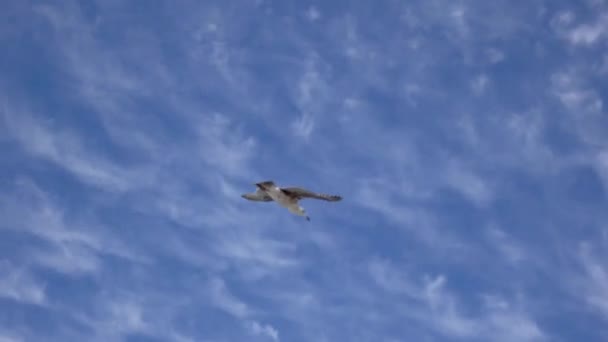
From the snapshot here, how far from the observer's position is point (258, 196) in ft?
226

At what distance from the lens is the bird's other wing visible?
6812 centimetres

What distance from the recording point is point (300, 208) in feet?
215

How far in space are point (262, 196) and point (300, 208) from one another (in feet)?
15.7

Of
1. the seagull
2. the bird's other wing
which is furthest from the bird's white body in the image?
the bird's other wing

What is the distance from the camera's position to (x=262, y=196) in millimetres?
68625

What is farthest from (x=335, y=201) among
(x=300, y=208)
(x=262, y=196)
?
(x=262, y=196)

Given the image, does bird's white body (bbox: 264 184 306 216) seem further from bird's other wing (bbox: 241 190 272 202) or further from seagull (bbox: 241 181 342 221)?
bird's other wing (bbox: 241 190 272 202)

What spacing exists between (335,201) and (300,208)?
3.38 meters

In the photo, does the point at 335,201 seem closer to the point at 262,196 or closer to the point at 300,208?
Answer: the point at 300,208

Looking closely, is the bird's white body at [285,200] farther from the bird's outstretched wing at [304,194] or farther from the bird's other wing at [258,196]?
the bird's other wing at [258,196]

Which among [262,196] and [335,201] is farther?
[262,196]

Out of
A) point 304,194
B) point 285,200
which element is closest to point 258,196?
point 285,200

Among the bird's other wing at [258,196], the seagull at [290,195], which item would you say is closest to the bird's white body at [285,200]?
the seagull at [290,195]

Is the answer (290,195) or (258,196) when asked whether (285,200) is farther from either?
(258,196)
